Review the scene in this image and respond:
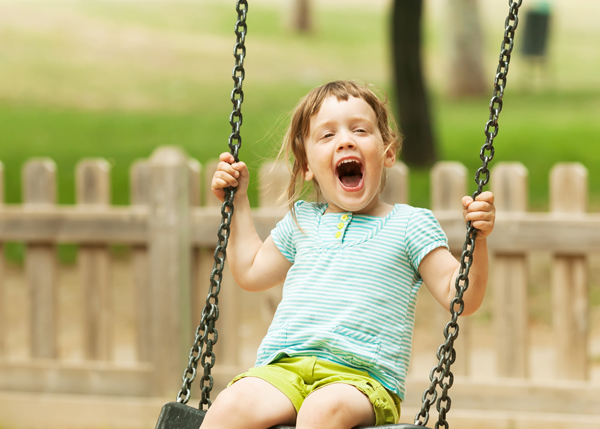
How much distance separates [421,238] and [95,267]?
288cm

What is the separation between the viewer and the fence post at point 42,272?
16.4ft

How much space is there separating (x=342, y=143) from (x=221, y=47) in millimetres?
18979

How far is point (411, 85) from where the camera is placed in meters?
9.79

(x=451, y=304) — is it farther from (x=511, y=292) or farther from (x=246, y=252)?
(x=511, y=292)

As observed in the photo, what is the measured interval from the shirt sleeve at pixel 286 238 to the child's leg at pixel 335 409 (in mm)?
560

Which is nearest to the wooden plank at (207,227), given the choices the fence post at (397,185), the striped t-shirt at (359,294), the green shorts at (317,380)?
the fence post at (397,185)

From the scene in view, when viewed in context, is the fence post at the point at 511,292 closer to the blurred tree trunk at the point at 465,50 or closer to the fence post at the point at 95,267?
the fence post at the point at 95,267

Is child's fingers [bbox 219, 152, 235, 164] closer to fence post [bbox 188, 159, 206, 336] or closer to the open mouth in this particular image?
the open mouth

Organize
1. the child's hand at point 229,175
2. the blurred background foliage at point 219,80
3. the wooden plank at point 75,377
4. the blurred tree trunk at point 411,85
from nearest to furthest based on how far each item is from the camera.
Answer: the child's hand at point 229,175
the wooden plank at point 75,377
the blurred tree trunk at point 411,85
the blurred background foliage at point 219,80

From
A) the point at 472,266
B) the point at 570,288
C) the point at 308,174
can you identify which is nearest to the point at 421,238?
the point at 472,266

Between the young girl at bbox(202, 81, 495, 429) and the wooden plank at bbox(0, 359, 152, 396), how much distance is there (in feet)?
7.80

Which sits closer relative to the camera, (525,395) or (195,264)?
(525,395)

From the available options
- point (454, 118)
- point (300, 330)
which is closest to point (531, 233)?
point (300, 330)

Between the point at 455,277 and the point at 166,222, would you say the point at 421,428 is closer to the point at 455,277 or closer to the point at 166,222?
the point at 455,277
